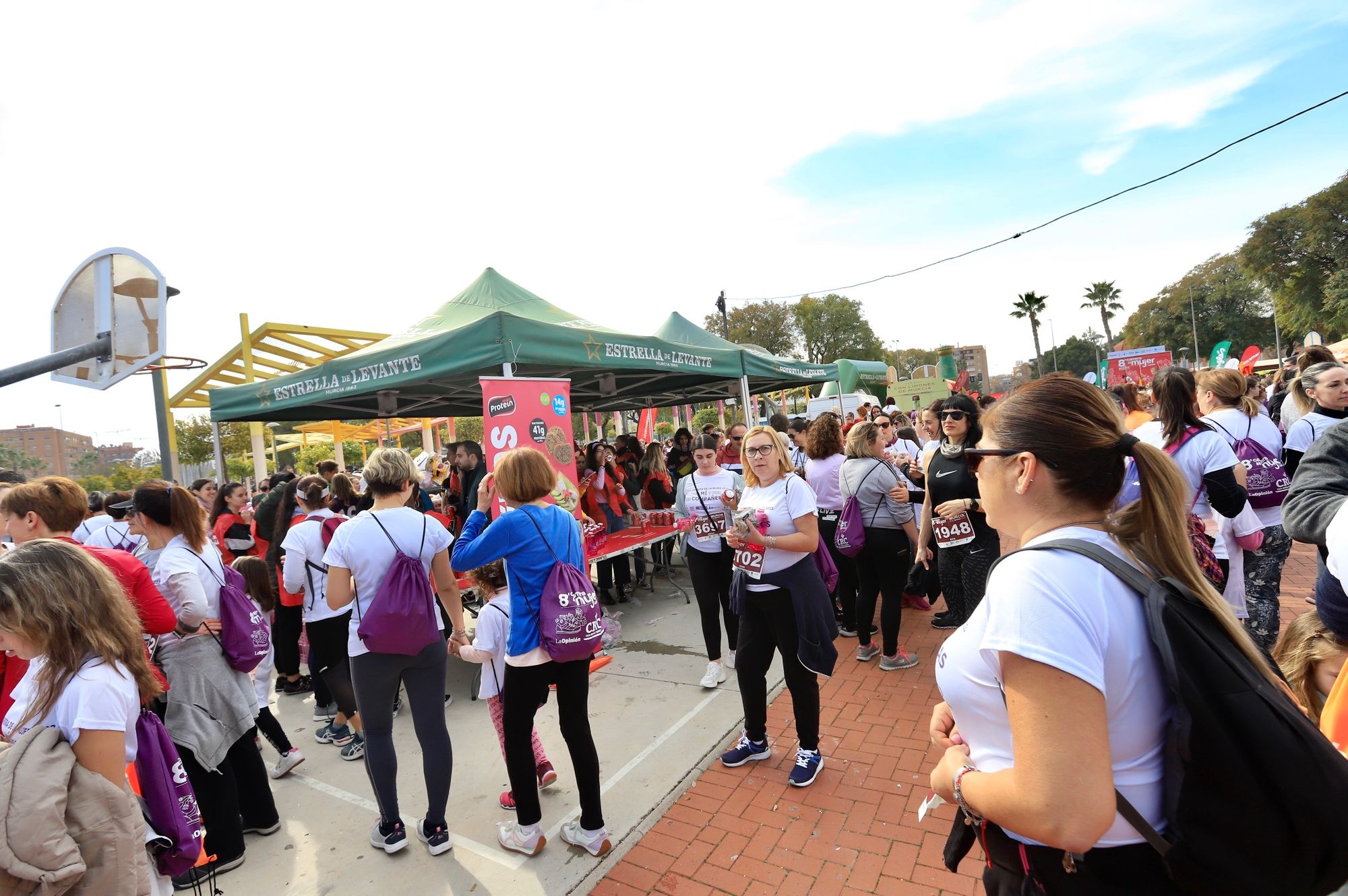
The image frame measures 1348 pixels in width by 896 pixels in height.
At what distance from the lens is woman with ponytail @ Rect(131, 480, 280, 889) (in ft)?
10.1

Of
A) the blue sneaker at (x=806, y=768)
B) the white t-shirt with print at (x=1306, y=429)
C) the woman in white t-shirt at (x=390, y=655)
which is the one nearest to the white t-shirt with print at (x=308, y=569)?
the woman in white t-shirt at (x=390, y=655)

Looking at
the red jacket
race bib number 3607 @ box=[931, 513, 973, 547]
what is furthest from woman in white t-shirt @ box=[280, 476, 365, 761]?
race bib number 3607 @ box=[931, 513, 973, 547]

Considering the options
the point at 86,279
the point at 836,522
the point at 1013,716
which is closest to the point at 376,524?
the point at 86,279

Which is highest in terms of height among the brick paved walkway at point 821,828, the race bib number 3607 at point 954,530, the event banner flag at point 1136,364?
the event banner flag at point 1136,364

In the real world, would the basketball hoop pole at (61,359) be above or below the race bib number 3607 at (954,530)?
above

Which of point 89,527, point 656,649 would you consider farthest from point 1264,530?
point 89,527

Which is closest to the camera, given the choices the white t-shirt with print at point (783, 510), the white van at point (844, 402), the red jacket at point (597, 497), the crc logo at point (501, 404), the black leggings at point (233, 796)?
the black leggings at point (233, 796)

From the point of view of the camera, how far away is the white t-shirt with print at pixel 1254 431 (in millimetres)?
3770

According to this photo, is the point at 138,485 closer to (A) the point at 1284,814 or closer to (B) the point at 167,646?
(B) the point at 167,646

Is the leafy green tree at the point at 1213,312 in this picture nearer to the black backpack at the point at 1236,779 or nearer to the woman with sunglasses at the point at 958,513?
the woman with sunglasses at the point at 958,513

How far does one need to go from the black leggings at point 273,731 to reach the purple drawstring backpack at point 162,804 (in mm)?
2084

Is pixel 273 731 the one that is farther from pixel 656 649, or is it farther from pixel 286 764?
pixel 656 649

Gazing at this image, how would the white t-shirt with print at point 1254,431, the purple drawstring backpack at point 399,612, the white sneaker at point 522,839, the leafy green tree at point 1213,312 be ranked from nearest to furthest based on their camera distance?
the purple drawstring backpack at point 399,612 → the white sneaker at point 522,839 → the white t-shirt with print at point 1254,431 → the leafy green tree at point 1213,312

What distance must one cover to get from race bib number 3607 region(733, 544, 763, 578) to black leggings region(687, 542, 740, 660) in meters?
1.12
